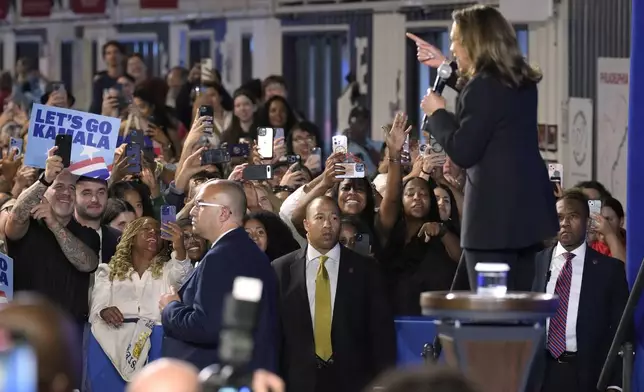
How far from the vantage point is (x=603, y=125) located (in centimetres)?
1459

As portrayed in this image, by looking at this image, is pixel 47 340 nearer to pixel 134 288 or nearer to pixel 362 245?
pixel 134 288

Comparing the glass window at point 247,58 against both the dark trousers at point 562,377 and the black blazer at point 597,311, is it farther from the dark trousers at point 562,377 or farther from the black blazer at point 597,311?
the dark trousers at point 562,377

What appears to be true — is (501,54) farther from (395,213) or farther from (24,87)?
(24,87)

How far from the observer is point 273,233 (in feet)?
31.4

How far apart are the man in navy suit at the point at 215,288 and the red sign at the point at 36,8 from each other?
682 inches

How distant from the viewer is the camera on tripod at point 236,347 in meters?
4.14

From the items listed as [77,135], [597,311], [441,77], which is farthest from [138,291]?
[441,77]

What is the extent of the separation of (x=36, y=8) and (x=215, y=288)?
59.0ft

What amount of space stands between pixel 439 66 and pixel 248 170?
391 cm

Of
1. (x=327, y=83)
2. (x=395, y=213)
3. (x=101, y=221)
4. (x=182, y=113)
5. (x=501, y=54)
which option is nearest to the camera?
(x=501, y=54)

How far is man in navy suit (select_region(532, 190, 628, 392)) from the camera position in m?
8.43

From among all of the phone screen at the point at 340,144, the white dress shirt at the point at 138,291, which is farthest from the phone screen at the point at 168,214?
the phone screen at the point at 340,144

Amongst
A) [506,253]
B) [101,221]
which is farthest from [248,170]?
[506,253]

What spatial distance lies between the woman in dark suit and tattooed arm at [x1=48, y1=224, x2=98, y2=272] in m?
3.62
